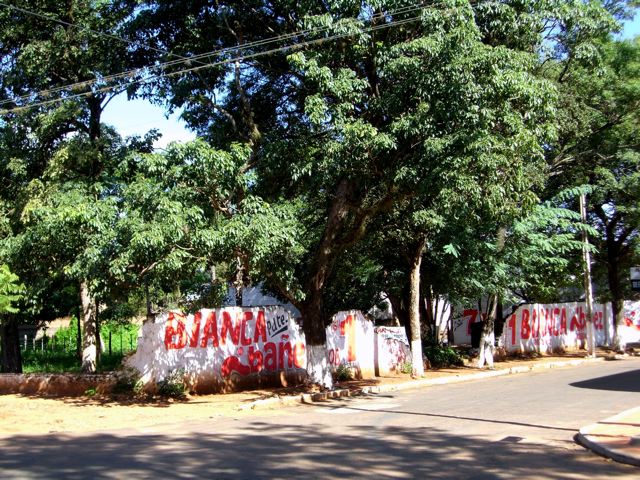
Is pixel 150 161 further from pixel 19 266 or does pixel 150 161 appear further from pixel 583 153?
pixel 583 153

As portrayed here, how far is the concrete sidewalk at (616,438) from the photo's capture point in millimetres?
8211

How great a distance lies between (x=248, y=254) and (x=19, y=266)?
21.5 ft

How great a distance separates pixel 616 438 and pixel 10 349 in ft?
62.0

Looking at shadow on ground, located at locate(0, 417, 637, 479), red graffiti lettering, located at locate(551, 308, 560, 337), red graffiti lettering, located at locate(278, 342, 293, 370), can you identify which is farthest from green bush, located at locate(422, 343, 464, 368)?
A: shadow on ground, located at locate(0, 417, 637, 479)

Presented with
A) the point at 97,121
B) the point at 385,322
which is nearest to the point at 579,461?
the point at 97,121

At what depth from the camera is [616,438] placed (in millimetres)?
9086

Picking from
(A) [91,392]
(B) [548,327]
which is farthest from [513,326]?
(A) [91,392]

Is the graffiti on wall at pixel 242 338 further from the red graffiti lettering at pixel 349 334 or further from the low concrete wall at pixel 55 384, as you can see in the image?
the low concrete wall at pixel 55 384

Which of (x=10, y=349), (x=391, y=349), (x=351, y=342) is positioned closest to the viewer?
(x=351, y=342)

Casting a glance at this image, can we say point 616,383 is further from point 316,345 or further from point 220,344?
point 220,344

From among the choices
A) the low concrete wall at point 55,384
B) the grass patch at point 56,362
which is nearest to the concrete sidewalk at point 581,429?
the low concrete wall at point 55,384

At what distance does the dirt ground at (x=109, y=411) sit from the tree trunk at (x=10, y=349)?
4.68 meters

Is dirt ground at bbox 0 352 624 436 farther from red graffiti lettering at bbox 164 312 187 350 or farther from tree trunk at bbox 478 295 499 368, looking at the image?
tree trunk at bbox 478 295 499 368

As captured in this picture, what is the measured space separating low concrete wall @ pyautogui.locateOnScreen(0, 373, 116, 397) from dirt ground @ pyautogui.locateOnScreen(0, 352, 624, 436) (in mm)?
536
